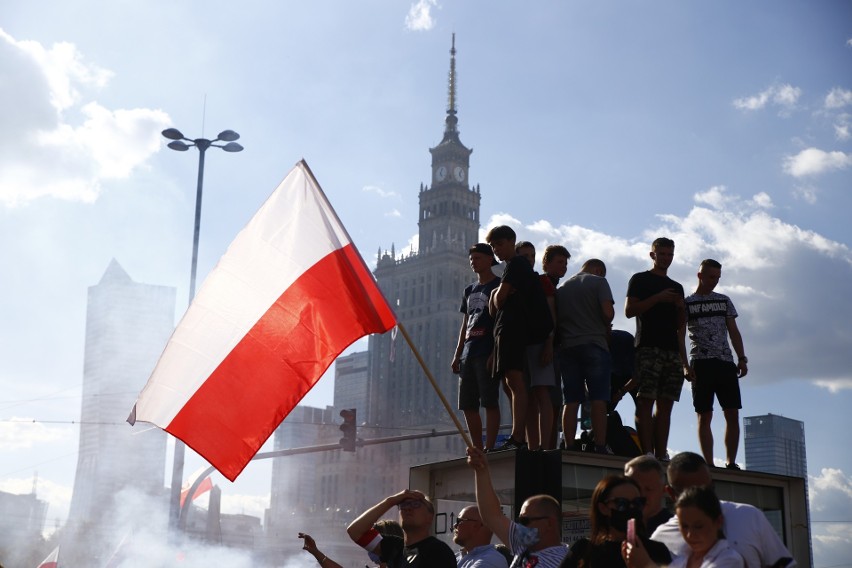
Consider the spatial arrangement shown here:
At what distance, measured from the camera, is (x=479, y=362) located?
32.8 ft

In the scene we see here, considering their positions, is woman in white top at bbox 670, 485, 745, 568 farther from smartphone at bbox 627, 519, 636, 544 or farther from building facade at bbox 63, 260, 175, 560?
building facade at bbox 63, 260, 175, 560

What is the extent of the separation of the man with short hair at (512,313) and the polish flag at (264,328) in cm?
175

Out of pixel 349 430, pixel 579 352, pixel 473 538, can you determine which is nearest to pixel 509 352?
pixel 579 352

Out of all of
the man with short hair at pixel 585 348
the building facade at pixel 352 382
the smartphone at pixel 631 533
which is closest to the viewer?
the smartphone at pixel 631 533

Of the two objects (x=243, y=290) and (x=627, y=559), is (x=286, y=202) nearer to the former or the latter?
(x=243, y=290)

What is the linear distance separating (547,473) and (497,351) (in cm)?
113

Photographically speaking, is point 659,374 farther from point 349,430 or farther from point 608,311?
point 349,430

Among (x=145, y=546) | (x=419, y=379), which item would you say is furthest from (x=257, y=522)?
(x=145, y=546)

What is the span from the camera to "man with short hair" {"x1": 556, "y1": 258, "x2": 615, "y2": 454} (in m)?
9.76

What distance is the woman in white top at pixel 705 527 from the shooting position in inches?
178

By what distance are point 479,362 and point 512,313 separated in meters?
0.77

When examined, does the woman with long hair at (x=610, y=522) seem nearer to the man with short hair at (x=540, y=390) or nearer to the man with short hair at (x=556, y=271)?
the man with short hair at (x=540, y=390)

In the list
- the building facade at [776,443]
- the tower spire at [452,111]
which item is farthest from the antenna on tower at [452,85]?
the building facade at [776,443]

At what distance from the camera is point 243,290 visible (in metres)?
8.20
